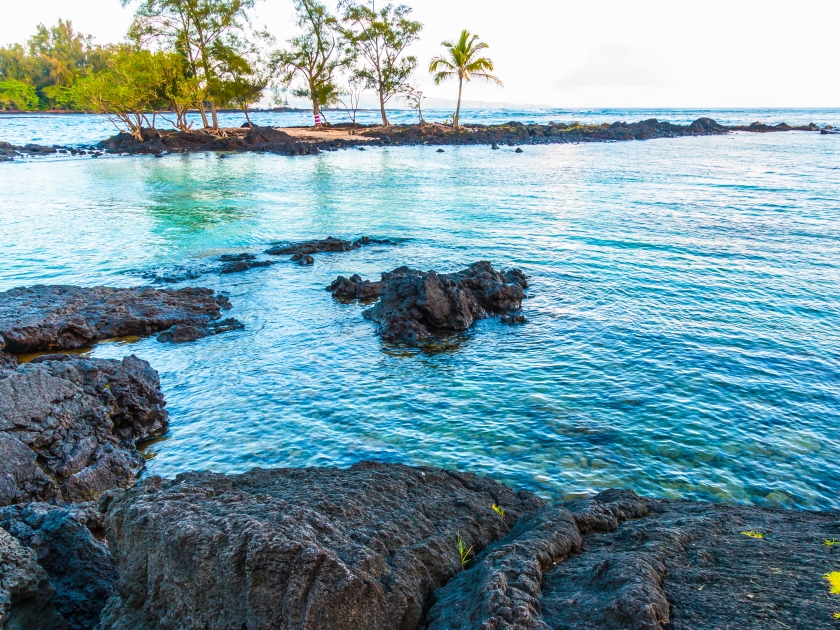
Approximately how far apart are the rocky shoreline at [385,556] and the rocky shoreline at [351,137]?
224 feet

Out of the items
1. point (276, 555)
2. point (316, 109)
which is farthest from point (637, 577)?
point (316, 109)

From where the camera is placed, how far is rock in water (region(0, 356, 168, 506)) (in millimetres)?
9109

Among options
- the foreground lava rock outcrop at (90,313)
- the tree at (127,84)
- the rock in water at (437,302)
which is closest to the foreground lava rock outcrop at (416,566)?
the rock in water at (437,302)

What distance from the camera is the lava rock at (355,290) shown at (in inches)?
814

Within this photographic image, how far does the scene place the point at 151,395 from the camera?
12.8 m

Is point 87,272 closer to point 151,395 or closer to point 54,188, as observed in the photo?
point 151,395

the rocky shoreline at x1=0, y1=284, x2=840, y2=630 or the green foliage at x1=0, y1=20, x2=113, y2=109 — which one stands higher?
the green foliage at x1=0, y1=20, x2=113, y2=109

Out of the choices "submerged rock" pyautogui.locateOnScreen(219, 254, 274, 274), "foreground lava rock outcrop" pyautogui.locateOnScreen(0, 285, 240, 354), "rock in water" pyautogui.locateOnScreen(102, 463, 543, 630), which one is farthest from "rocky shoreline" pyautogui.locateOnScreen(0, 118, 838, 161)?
"rock in water" pyautogui.locateOnScreen(102, 463, 543, 630)

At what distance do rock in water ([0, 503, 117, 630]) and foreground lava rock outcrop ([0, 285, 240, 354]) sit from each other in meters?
10.2

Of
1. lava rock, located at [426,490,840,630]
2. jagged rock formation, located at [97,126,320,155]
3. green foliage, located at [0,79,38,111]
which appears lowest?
lava rock, located at [426,490,840,630]

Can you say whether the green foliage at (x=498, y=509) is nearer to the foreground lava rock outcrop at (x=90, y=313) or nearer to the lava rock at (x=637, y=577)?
the lava rock at (x=637, y=577)

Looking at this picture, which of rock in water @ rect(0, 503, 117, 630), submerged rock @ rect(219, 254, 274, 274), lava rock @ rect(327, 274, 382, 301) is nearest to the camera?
rock in water @ rect(0, 503, 117, 630)

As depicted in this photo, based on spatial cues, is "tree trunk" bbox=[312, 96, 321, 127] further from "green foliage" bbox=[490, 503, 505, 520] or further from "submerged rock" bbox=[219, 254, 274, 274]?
"green foliage" bbox=[490, 503, 505, 520]

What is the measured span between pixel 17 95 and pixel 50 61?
1965 cm
